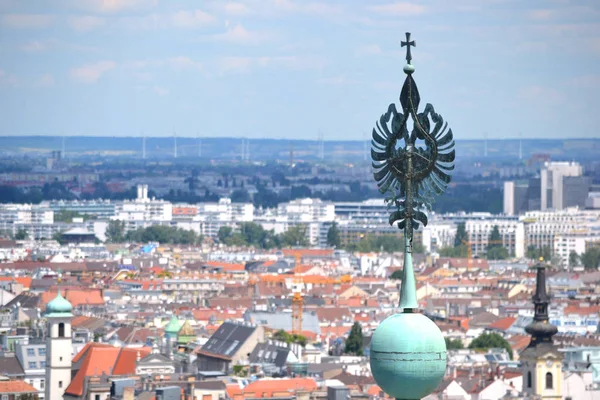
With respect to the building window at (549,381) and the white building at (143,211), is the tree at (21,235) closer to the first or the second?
the white building at (143,211)

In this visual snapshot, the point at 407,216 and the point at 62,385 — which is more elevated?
the point at 407,216

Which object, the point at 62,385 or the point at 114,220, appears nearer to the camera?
the point at 62,385

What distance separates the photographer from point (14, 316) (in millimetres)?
57688

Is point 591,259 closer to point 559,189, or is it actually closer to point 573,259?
point 573,259

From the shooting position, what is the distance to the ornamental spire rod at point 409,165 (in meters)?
5.28

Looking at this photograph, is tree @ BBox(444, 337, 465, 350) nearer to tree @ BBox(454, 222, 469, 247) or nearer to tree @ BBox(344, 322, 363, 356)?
tree @ BBox(344, 322, 363, 356)

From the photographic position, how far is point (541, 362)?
30312mm

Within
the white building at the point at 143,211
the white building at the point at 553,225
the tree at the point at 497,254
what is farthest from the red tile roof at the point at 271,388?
the white building at the point at 143,211

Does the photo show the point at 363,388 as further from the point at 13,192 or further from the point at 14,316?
the point at 13,192

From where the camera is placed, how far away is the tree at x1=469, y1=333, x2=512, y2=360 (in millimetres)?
52875

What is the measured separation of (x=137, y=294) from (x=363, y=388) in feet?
138

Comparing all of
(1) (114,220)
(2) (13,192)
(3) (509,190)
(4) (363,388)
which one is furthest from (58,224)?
(4) (363,388)

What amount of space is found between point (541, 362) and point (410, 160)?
2524 centimetres

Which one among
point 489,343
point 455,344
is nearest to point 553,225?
point 489,343
